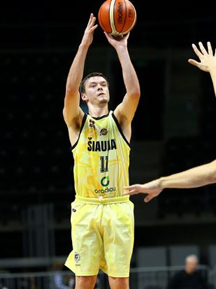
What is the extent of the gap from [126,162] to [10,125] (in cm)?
1358

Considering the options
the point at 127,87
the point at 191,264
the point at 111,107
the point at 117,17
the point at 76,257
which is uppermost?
the point at 111,107

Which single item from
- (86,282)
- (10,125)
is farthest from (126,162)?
(10,125)

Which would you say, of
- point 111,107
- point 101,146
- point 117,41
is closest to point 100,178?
point 101,146

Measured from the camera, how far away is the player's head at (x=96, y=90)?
7.26 m

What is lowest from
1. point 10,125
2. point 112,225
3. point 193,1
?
point 112,225

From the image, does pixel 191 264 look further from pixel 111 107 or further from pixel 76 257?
pixel 111 107

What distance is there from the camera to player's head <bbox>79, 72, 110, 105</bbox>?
7.26m

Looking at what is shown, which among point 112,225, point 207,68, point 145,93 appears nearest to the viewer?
point 207,68

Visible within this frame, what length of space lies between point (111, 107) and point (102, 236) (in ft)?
44.0

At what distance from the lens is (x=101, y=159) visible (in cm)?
716

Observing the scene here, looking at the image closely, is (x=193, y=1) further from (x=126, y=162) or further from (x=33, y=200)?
(x=126, y=162)

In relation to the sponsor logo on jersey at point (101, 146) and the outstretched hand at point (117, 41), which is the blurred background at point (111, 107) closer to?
the sponsor logo on jersey at point (101, 146)

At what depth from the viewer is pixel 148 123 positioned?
2155 cm

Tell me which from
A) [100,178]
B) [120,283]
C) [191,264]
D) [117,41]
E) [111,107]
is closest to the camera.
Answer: [120,283]
